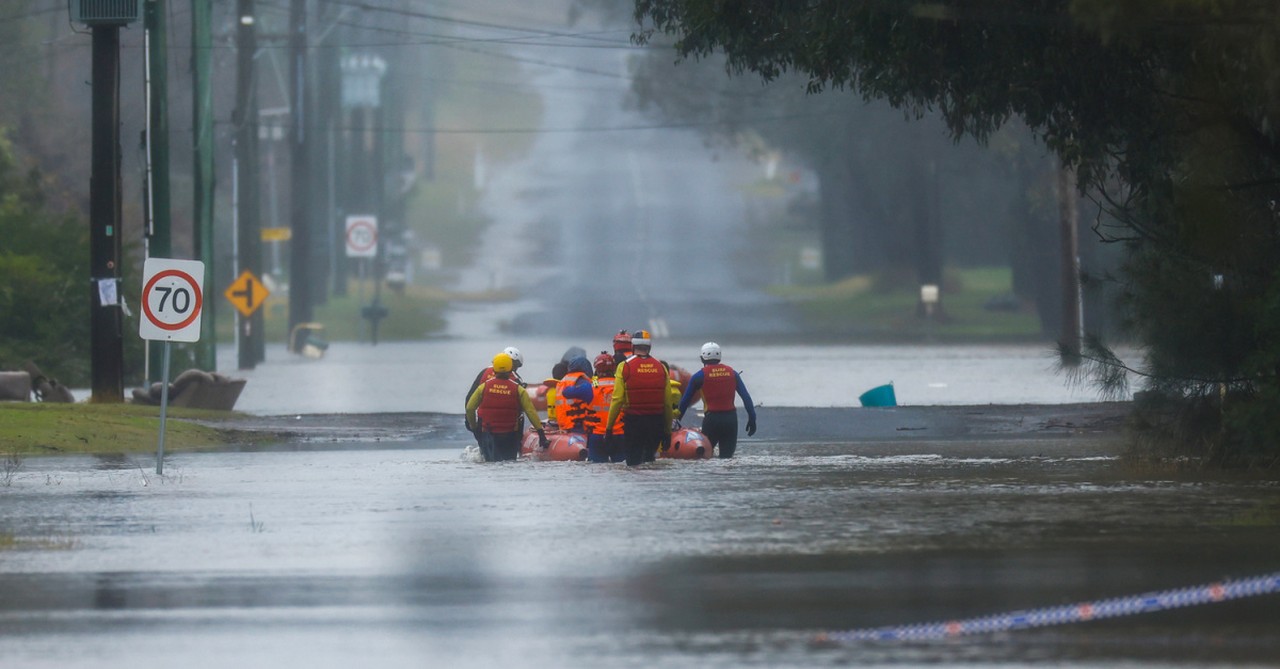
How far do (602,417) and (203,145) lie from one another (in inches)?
652

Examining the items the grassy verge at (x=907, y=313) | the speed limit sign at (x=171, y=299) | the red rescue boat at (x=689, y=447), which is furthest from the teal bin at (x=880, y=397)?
the grassy verge at (x=907, y=313)

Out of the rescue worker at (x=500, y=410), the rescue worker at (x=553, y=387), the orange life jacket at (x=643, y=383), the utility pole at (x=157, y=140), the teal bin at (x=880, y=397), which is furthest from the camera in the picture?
the utility pole at (x=157, y=140)

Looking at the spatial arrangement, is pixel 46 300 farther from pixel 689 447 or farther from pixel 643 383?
pixel 643 383

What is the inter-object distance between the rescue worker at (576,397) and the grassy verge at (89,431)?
4339 mm

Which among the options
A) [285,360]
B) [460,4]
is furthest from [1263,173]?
[460,4]

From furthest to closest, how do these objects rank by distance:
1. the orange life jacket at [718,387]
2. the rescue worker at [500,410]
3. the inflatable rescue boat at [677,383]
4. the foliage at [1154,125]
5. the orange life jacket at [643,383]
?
the inflatable rescue boat at [677,383], the rescue worker at [500,410], the orange life jacket at [718,387], the orange life jacket at [643,383], the foliage at [1154,125]

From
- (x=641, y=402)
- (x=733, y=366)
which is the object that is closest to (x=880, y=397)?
(x=641, y=402)

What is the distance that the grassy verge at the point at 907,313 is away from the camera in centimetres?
5609

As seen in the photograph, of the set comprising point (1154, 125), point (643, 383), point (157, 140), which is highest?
point (157, 140)

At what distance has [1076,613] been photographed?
392 inches

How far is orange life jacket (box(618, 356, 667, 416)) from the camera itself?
19469mm

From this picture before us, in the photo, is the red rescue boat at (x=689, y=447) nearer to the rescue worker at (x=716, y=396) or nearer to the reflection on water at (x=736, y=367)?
the rescue worker at (x=716, y=396)

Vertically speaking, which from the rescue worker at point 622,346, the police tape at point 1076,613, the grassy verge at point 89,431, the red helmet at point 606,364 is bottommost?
the police tape at point 1076,613

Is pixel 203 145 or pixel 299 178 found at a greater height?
pixel 299 178
